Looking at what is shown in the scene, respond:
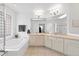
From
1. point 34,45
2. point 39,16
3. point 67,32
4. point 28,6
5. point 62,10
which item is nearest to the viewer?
point 28,6

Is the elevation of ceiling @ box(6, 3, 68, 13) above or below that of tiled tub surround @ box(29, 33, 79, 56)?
above

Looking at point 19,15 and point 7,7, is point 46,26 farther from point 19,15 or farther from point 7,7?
point 7,7

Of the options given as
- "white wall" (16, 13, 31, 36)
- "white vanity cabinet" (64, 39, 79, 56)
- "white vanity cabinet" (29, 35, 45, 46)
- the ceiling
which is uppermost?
the ceiling

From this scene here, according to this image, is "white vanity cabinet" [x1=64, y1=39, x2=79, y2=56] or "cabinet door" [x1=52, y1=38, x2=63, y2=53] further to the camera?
"cabinet door" [x1=52, y1=38, x2=63, y2=53]

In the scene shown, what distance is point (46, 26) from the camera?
2934mm

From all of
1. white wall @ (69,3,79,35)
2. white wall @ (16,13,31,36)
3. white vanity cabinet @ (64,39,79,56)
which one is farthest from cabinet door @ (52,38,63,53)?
white wall @ (16,13,31,36)

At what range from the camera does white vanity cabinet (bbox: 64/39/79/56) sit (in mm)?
3178

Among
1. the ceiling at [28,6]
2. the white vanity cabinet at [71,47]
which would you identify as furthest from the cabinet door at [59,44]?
the ceiling at [28,6]

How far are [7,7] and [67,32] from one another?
179cm

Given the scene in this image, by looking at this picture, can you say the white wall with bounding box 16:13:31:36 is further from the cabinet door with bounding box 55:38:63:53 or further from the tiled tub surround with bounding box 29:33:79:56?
the cabinet door with bounding box 55:38:63:53

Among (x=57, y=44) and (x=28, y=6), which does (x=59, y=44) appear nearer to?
(x=57, y=44)

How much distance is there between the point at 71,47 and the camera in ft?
11.3

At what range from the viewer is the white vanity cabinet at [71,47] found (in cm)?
318

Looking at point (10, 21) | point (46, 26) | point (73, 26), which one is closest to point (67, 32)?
point (73, 26)
